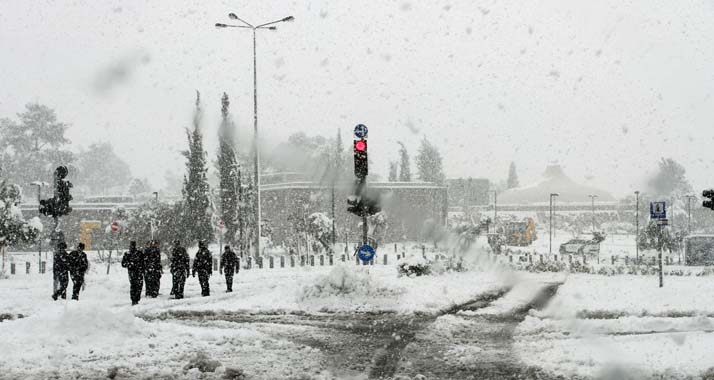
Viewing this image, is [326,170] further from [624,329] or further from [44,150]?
[624,329]

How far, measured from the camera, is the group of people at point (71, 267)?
1728cm

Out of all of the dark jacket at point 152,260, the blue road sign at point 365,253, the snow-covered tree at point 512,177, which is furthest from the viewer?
the snow-covered tree at point 512,177

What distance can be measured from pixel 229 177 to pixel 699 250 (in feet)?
101

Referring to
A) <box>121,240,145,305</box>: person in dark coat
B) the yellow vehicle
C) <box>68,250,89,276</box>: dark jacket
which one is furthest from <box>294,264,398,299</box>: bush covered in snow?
the yellow vehicle

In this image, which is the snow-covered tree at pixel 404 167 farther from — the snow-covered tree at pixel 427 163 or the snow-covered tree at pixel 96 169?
the snow-covered tree at pixel 96 169

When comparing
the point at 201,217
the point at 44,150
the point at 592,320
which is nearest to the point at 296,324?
the point at 592,320

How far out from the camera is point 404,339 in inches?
445

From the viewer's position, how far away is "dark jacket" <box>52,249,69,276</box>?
17.5m

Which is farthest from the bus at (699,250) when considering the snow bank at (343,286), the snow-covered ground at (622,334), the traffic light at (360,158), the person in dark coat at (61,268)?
the person in dark coat at (61,268)

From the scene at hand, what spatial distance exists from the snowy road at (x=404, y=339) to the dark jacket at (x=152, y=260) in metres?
3.51

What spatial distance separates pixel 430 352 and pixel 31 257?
44.3 metres

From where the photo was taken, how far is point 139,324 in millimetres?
11000

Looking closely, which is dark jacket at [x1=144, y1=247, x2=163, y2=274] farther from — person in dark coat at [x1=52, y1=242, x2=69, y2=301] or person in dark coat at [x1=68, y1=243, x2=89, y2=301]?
person in dark coat at [x1=52, y1=242, x2=69, y2=301]

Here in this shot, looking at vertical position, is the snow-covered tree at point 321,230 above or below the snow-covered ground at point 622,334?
above
